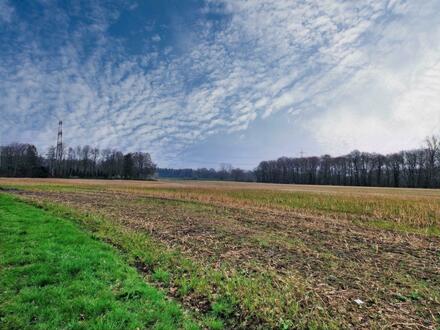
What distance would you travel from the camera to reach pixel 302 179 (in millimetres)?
125375

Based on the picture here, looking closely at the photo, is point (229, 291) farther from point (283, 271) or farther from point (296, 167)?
point (296, 167)

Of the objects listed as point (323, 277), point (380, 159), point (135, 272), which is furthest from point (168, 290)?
point (380, 159)

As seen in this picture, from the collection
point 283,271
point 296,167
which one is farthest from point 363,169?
point 283,271

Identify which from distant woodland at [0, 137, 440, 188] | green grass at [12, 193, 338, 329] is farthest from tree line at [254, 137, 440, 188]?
green grass at [12, 193, 338, 329]

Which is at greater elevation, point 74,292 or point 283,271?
point 74,292

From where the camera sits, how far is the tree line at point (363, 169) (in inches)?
3452

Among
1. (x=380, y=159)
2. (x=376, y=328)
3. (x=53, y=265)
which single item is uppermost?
(x=380, y=159)

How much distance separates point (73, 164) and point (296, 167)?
390 ft

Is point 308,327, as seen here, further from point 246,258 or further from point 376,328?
point 246,258

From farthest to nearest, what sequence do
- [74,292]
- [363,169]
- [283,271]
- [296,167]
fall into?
[296,167] < [363,169] < [283,271] < [74,292]

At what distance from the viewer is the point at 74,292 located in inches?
178

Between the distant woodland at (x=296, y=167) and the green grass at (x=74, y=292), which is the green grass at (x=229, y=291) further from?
the distant woodland at (x=296, y=167)

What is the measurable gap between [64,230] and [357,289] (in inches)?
383

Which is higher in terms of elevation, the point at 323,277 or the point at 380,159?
the point at 380,159
